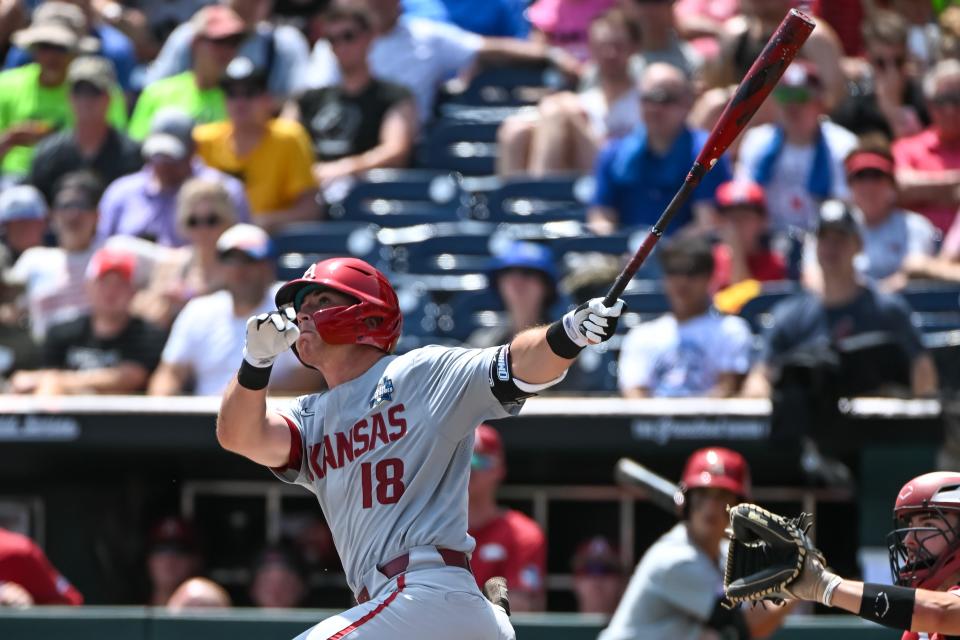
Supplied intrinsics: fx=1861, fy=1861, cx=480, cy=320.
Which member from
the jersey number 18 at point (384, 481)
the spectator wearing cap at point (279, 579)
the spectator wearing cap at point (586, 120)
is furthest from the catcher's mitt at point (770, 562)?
the spectator wearing cap at point (586, 120)

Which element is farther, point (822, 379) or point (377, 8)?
point (377, 8)

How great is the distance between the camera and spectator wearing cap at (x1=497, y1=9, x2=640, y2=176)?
9766 millimetres

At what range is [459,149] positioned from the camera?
1047 cm

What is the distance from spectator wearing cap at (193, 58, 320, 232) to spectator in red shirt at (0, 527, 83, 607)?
2.71 m

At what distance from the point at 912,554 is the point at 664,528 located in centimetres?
396

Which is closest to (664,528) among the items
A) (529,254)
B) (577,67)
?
(529,254)

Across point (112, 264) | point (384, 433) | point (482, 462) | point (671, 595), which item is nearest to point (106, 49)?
point (112, 264)

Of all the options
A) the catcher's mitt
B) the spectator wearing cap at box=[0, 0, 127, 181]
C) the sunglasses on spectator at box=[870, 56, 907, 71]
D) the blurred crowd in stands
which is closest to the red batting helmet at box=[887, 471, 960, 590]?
the catcher's mitt

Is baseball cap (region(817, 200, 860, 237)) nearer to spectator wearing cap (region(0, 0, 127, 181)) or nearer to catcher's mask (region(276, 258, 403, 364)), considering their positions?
catcher's mask (region(276, 258, 403, 364))

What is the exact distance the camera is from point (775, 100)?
938cm

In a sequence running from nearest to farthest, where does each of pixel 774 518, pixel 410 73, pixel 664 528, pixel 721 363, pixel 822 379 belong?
pixel 774 518 → pixel 822 379 → pixel 721 363 → pixel 664 528 → pixel 410 73

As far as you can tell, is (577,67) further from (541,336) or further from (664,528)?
(541,336)

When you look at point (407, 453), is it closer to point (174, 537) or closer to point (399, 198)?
point (174, 537)

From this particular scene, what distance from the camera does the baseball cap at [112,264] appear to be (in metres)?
8.98
